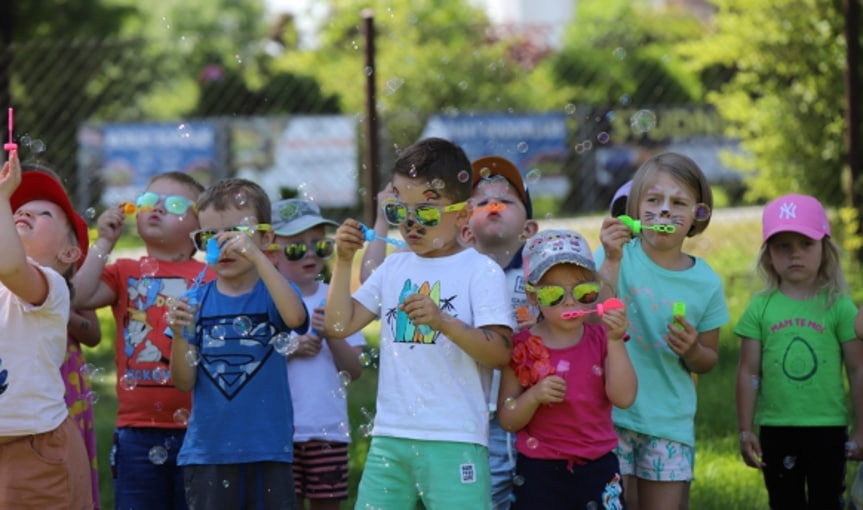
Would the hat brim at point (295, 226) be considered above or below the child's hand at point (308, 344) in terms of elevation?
above

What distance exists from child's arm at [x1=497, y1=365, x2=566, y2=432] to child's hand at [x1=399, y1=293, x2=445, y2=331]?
39 centimetres

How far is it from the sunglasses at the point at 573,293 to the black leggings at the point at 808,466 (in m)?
1.07

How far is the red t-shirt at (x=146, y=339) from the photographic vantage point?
4.43 m

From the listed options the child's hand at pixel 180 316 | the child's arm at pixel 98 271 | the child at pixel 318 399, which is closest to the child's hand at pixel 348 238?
the child's hand at pixel 180 316

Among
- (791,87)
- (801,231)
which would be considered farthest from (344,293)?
(791,87)

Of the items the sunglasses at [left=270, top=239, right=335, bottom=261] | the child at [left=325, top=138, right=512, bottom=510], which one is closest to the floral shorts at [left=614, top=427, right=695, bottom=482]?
the child at [left=325, top=138, right=512, bottom=510]

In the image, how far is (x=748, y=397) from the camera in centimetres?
450

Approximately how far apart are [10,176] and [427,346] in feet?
4.10

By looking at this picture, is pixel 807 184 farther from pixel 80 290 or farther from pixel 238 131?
pixel 238 131

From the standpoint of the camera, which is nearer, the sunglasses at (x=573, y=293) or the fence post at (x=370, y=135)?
the sunglasses at (x=573, y=293)

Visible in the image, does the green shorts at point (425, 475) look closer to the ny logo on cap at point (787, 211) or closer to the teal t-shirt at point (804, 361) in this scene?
the teal t-shirt at point (804, 361)

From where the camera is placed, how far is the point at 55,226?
160 inches

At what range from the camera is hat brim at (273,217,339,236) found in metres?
4.67

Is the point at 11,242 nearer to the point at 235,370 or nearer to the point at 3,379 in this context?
the point at 3,379
